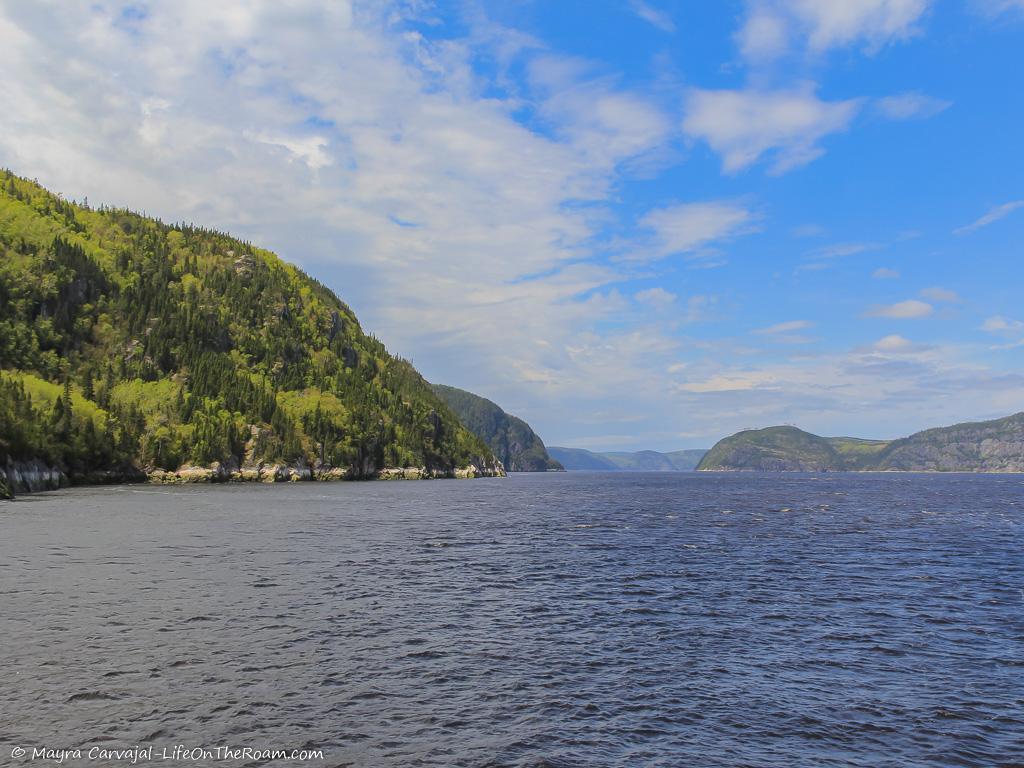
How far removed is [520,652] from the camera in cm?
2864

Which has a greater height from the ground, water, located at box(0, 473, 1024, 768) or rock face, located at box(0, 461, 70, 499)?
rock face, located at box(0, 461, 70, 499)

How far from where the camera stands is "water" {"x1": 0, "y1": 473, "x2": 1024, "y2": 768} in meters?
19.8

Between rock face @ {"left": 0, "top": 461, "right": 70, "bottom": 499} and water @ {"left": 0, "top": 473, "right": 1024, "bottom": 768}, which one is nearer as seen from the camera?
water @ {"left": 0, "top": 473, "right": 1024, "bottom": 768}

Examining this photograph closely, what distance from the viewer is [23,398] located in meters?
152

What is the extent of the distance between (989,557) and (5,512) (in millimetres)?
116343

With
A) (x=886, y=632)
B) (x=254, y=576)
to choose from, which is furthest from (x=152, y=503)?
(x=886, y=632)

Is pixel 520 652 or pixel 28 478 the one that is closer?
pixel 520 652

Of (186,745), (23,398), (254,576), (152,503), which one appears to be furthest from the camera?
(23,398)

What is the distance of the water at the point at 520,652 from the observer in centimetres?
1977

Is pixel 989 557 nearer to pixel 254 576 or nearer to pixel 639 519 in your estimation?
pixel 639 519

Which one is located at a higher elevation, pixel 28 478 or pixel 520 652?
pixel 28 478

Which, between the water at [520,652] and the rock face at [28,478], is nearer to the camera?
the water at [520,652]

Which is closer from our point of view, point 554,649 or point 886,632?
point 554,649

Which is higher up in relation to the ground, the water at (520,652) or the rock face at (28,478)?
the rock face at (28,478)
